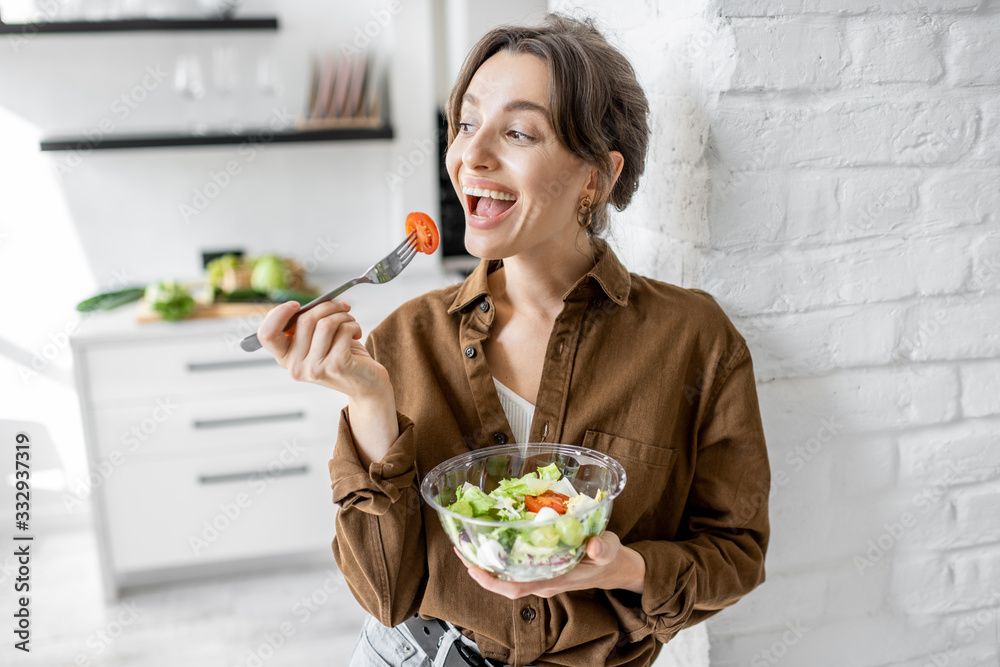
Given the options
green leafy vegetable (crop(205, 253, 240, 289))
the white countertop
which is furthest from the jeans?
green leafy vegetable (crop(205, 253, 240, 289))

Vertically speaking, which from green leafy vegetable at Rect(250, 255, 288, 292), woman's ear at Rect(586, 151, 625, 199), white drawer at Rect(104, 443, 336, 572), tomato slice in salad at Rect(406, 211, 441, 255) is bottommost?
white drawer at Rect(104, 443, 336, 572)

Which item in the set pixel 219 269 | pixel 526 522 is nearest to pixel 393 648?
pixel 526 522

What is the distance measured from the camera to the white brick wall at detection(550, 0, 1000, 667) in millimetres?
1060

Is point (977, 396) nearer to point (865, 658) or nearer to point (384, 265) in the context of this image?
point (865, 658)

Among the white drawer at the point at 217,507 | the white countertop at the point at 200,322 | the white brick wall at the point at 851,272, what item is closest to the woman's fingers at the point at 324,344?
the white brick wall at the point at 851,272

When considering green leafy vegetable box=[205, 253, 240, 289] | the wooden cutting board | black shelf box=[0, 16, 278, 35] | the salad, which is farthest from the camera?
green leafy vegetable box=[205, 253, 240, 289]

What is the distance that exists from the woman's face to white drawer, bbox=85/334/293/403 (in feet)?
5.49

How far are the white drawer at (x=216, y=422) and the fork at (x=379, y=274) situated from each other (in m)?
1.59

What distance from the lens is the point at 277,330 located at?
827 millimetres

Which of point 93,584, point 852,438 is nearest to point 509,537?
point 852,438

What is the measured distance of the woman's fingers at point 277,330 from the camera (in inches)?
32.2

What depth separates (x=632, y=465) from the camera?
101 centimetres

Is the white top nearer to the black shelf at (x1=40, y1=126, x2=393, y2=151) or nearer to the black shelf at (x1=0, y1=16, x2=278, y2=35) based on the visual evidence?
the black shelf at (x1=40, y1=126, x2=393, y2=151)

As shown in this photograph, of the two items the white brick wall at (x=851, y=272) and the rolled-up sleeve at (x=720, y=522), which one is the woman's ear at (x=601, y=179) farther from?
the rolled-up sleeve at (x=720, y=522)
